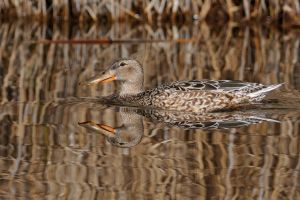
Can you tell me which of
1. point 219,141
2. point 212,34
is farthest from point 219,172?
point 212,34

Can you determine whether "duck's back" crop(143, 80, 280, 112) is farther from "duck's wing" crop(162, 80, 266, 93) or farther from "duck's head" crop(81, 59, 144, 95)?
"duck's head" crop(81, 59, 144, 95)

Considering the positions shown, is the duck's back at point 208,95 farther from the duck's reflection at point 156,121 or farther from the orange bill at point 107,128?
the orange bill at point 107,128

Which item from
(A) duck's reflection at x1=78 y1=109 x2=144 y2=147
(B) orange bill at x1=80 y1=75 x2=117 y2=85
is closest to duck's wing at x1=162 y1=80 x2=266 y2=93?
(A) duck's reflection at x1=78 y1=109 x2=144 y2=147

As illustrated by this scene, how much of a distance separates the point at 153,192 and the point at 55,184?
1.76 feet

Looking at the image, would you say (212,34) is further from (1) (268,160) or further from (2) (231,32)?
(1) (268,160)

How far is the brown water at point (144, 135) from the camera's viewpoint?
16.1ft

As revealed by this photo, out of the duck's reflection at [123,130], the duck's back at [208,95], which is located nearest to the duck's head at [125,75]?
the duck's back at [208,95]

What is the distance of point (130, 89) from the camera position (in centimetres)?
778

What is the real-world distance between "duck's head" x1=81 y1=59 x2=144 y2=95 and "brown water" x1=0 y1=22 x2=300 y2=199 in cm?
26

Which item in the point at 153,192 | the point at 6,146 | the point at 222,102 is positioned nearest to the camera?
the point at 153,192

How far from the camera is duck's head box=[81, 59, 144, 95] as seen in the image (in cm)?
771

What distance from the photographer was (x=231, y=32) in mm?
12602

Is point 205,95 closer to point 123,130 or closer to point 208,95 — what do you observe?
point 208,95

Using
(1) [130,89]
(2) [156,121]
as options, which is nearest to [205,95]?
(2) [156,121]
